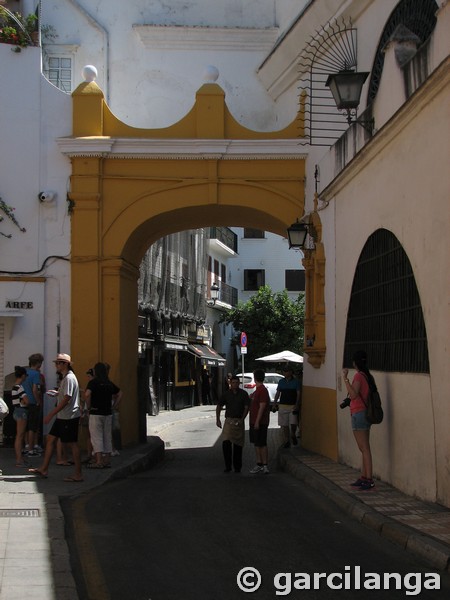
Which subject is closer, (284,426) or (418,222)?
(418,222)

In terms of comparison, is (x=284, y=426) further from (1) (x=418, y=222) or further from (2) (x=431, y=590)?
(2) (x=431, y=590)

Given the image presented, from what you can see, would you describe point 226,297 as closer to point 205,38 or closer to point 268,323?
point 268,323

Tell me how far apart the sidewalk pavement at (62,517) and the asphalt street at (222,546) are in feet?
0.51

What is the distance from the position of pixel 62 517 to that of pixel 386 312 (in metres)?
4.78

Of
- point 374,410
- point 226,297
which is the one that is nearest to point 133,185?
point 374,410

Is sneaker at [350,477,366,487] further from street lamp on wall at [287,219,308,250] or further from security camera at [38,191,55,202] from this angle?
security camera at [38,191,55,202]

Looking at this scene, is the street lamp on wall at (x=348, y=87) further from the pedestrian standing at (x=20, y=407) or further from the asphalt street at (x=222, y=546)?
the pedestrian standing at (x=20, y=407)

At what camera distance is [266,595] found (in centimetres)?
645

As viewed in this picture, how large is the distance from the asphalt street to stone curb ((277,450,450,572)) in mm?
103

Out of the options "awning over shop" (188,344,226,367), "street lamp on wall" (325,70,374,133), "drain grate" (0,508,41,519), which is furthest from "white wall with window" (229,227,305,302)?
"drain grate" (0,508,41,519)

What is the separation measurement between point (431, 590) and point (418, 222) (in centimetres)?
460

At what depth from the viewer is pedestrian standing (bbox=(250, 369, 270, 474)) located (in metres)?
14.8

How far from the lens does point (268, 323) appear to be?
49031 millimetres

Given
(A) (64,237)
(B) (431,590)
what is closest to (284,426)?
(A) (64,237)
